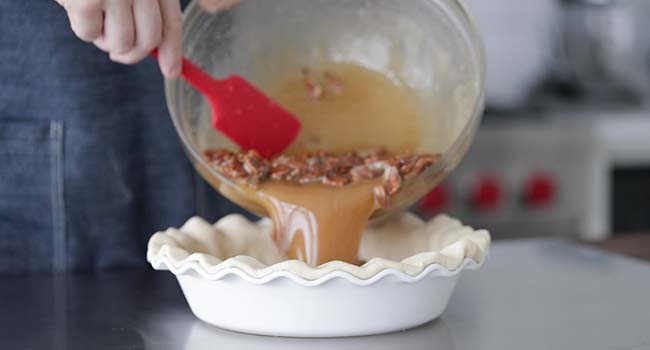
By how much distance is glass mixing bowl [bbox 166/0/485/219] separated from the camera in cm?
90

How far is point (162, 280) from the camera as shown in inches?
38.4

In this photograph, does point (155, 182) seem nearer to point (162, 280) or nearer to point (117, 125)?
point (117, 125)

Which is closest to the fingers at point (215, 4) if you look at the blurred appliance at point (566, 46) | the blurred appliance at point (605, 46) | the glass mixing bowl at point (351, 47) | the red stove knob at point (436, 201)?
the glass mixing bowl at point (351, 47)

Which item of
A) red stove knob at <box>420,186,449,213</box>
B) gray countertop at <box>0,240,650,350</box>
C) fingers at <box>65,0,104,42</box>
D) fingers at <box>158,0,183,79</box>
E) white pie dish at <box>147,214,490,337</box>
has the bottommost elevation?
red stove knob at <box>420,186,449,213</box>

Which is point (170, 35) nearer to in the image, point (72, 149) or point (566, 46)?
point (72, 149)

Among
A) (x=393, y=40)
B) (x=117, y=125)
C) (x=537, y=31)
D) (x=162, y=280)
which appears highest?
(x=393, y=40)

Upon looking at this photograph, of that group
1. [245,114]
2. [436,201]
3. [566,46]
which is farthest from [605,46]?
[245,114]

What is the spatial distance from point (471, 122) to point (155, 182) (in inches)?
18.4

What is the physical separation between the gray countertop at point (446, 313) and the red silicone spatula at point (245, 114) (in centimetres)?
17

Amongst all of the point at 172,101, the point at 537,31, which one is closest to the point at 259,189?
the point at 172,101

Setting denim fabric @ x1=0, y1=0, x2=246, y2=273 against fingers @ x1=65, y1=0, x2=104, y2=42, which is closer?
fingers @ x1=65, y1=0, x2=104, y2=42

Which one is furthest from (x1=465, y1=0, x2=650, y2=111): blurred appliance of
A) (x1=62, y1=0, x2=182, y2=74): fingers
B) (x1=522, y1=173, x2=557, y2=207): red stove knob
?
(x1=62, y1=0, x2=182, y2=74): fingers

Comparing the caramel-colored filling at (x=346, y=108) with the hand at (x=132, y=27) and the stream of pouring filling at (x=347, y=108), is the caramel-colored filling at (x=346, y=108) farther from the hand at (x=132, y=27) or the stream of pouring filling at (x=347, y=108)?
the hand at (x=132, y=27)

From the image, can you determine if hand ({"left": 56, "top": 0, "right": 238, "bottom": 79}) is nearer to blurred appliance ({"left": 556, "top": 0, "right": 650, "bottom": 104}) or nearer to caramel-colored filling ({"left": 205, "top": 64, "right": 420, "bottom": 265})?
caramel-colored filling ({"left": 205, "top": 64, "right": 420, "bottom": 265})
